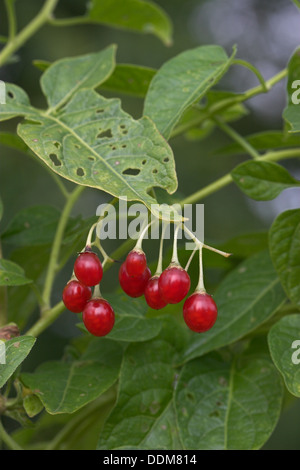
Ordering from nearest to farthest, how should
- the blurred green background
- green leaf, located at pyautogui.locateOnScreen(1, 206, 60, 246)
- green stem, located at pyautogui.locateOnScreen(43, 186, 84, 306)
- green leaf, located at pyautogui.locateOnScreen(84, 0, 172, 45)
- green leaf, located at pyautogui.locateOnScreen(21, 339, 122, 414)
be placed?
green leaf, located at pyautogui.locateOnScreen(21, 339, 122, 414) → green stem, located at pyautogui.locateOnScreen(43, 186, 84, 306) → green leaf, located at pyautogui.locateOnScreen(1, 206, 60, 246) → green leaf, located at pyautogui.locateOnScreen(84, 0, 172, 45) → the blurred green background

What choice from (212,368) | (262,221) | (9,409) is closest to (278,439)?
(262,221)

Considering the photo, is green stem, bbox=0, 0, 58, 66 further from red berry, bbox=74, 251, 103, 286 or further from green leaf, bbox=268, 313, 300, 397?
green leaf, bbox=268, 313, 300, 397

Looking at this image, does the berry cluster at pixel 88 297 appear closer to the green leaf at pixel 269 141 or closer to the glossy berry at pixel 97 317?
the glossy berry at pixel 97 317

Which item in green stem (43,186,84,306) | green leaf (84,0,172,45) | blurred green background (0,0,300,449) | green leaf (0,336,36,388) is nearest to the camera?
green leaf (0,336,36,388)

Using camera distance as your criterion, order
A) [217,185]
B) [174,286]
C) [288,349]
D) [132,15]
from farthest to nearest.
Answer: [132,15], [217,185], [288,349], [174,286]

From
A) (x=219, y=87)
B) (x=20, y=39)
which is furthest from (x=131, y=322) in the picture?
(x=219, y=87)

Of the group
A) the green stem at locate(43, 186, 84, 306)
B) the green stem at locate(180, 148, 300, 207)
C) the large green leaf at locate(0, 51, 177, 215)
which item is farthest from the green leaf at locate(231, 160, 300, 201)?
the green stem at locate(43, 186, 84, 306)

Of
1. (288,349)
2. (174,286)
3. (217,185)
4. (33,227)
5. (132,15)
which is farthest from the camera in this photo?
(132,15)

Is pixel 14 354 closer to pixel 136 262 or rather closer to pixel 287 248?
pixel 136 262
